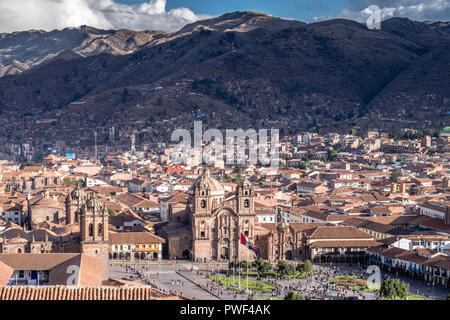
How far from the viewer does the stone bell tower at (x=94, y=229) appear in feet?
164

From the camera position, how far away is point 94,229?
165ft

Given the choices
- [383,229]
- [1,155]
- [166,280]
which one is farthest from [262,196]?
[1,155]

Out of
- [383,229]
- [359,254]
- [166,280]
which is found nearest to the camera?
[166,280]

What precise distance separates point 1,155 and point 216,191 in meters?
111

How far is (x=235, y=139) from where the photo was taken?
15825 cm

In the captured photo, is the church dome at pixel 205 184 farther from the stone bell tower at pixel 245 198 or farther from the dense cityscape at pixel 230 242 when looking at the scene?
the stone bell tower at pixel 245 198

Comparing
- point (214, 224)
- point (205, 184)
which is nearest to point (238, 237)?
point (214, 224)

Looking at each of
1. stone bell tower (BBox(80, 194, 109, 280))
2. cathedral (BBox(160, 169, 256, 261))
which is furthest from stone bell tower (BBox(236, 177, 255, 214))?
stone bell tower (BBox(80, 194, 109, 280))

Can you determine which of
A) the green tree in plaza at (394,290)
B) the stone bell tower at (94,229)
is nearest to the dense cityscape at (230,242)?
the stone bell tower at (94,229)

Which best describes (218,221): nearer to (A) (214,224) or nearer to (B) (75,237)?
(A) (214,224)

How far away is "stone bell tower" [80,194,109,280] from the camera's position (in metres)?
49.9

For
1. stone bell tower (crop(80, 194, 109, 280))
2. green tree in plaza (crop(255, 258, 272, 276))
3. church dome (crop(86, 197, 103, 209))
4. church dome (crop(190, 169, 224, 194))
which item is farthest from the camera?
church dome (crop(190, 169, 224, 194))

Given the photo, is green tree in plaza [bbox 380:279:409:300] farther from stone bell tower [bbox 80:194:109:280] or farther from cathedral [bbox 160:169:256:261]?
stone bell tower [bbox 80:194:109:280]
